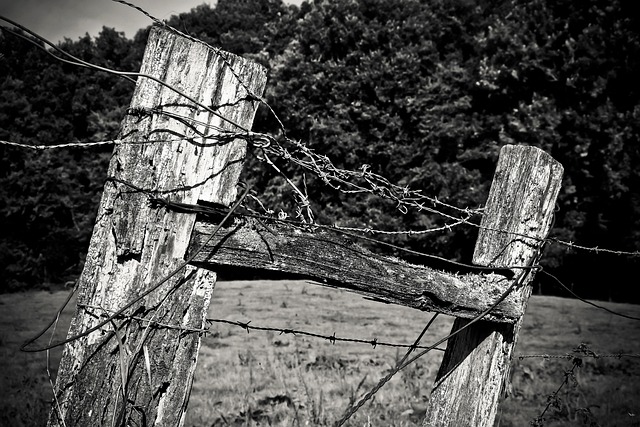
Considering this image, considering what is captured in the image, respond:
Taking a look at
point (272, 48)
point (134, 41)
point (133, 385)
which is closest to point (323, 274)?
point (133, 385)

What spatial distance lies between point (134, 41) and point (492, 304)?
25.4 metres

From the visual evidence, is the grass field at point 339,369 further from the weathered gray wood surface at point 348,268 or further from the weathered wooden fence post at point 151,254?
the weathered wooden fence post at point 151,254

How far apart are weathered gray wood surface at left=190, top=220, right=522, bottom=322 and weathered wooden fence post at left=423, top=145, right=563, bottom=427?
0.31 feet

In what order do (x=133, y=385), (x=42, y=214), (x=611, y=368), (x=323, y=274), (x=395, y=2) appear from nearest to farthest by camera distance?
(x=133, y=385)
(x=323, y=274)
(x=611, y=368)
(x=395, y=2)
(x=42, y=214)

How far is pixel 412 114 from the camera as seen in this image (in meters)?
18.1

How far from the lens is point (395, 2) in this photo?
1889 centimetres

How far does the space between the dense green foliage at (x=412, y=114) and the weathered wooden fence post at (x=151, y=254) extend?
12091 millimetres

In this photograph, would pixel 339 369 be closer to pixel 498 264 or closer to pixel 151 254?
pixel 498 264

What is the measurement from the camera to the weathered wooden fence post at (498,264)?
2305mm

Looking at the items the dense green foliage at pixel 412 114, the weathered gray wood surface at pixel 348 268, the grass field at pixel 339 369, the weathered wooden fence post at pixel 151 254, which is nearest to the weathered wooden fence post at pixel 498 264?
the weathered gray wood surface at pixel 348 268

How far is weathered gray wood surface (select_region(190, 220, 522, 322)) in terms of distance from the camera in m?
1.80

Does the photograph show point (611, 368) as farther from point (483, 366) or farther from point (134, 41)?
point (134, 41)

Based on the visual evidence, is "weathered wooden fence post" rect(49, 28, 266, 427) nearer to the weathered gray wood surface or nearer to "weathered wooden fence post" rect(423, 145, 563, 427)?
the weathered gray wood surface

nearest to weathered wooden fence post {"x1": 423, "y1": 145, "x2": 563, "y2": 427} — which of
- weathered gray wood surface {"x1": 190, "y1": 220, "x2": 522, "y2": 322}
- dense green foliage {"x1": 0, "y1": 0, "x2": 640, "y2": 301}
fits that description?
weathered gray wood surface {"x1": 190, "y1": 220, "x2": 522, "y2": 322}
